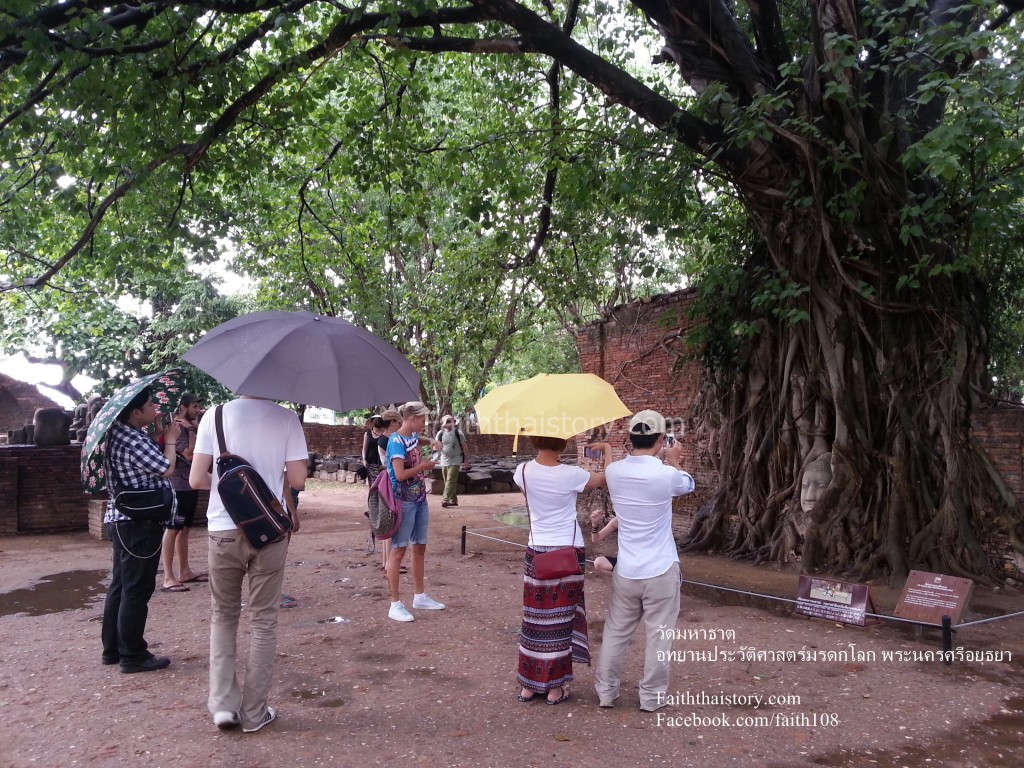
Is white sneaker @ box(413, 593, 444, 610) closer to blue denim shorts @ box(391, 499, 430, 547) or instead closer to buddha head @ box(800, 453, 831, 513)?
blue denim shorts @ box(391, 499, 430, 547)

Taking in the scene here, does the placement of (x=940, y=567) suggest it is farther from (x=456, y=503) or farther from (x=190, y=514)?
(x=456, y=503)

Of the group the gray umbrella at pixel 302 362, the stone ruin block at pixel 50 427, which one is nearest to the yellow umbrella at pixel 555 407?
the gray umbrella at pixel 302 362

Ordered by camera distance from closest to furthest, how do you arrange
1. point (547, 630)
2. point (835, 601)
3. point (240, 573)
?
point (240, 573), point (547, 630), point (835, 601)

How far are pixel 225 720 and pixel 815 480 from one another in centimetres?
640

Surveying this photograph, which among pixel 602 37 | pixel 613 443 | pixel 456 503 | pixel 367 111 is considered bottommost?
pixel 456 503

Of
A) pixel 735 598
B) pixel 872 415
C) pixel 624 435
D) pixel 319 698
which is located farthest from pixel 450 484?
pixel 319 698

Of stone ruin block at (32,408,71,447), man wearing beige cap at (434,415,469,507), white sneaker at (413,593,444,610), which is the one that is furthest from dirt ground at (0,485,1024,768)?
man wearing beige cap at (434,415,469,507)

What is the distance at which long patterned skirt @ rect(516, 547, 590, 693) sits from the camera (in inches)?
165

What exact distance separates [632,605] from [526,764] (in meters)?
0.97

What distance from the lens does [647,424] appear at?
404cm

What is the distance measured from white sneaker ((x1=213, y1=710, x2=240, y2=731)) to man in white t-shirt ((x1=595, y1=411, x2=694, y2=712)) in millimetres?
1890

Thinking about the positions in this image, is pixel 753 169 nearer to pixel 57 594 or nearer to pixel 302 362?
pixel 302 362

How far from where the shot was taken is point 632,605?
409 centimetres

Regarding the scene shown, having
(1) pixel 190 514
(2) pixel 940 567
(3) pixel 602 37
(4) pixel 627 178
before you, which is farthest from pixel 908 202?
(1) pixel 190 514
